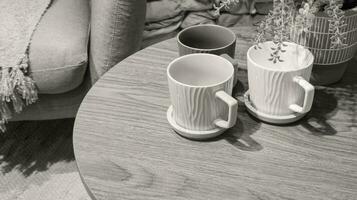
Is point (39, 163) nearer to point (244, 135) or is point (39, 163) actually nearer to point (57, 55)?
point (57, 55)

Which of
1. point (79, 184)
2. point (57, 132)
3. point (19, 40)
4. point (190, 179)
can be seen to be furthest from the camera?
point (57, 132)

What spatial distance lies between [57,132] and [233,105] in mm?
957

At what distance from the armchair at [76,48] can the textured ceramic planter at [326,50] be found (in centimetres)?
49

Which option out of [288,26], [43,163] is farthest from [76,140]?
[43,163]

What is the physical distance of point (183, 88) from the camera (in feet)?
2.17

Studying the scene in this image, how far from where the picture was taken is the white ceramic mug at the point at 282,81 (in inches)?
26.9

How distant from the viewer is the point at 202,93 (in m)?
0.66

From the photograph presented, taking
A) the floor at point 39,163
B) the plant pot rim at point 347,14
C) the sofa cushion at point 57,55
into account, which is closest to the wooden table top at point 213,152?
the plant pot rim at point 347,14

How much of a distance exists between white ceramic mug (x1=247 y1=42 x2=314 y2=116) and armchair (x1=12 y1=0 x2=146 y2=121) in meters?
0.45

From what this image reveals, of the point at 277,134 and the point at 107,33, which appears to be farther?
the point at 107,33

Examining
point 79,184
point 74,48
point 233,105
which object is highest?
point 233,105

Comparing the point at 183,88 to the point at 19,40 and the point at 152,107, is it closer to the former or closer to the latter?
the point at 152,107

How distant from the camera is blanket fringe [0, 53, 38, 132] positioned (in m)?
1.08

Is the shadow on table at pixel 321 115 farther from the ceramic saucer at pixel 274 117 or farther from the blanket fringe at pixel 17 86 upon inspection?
the blanket fringe at pixel 17 86
